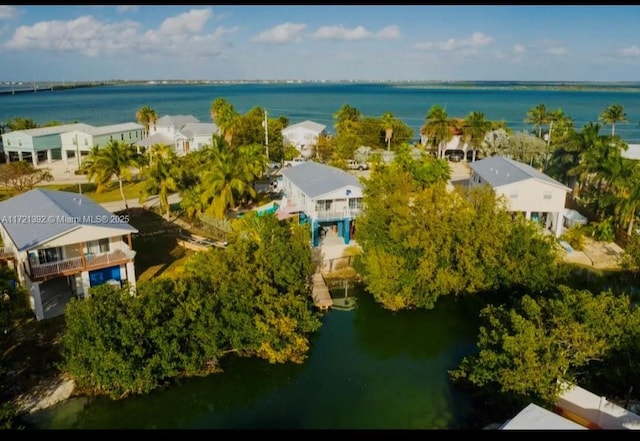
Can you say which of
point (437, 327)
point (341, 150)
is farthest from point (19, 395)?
point (341, 150)

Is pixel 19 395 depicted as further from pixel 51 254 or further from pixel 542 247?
pixel 542 247

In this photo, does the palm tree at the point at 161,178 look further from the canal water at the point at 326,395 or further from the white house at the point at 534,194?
the white house at the point at 534,194

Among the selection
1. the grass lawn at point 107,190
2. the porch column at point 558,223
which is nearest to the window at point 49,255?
the grass lawn at point 107,190

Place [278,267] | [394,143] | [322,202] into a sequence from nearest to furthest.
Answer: [278,267]
[322,202]
[394,143]

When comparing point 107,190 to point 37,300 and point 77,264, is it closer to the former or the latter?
point 77,264
